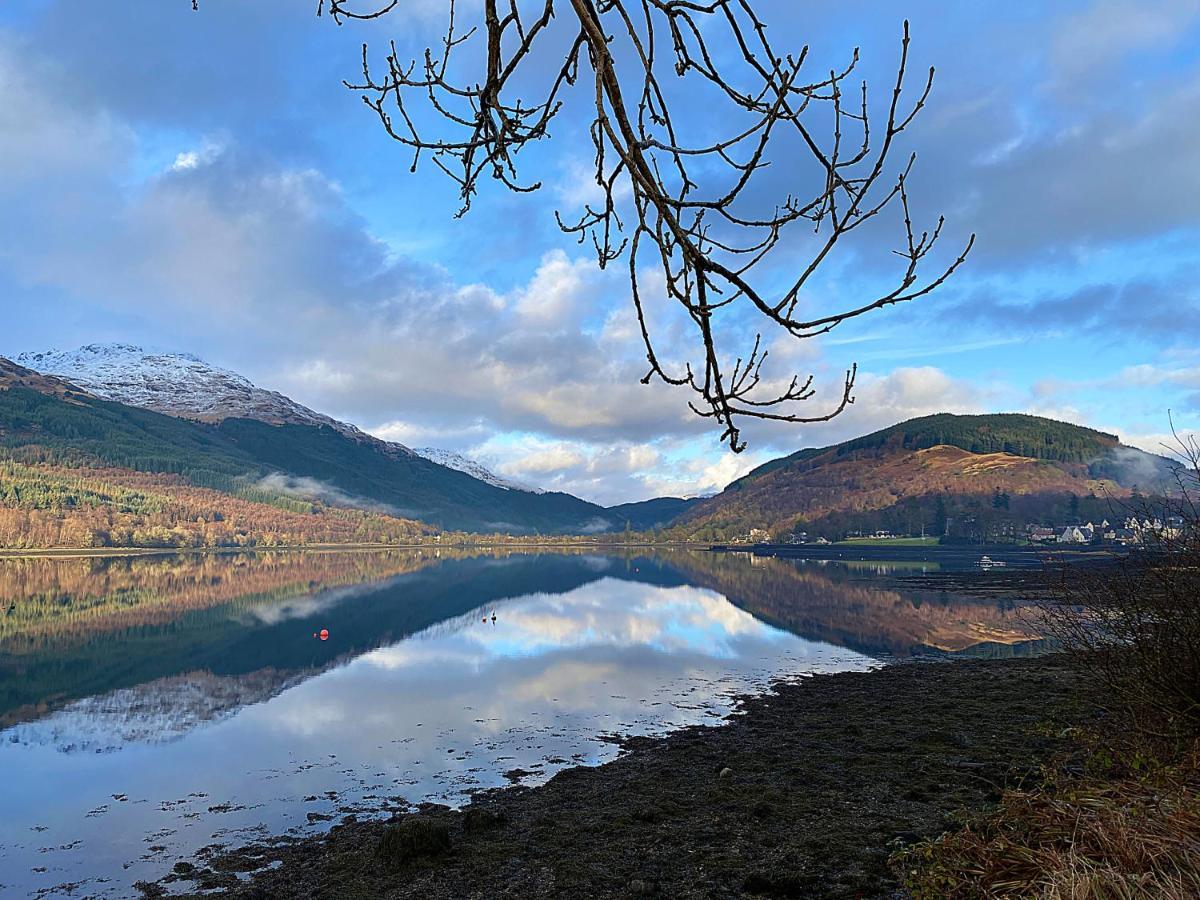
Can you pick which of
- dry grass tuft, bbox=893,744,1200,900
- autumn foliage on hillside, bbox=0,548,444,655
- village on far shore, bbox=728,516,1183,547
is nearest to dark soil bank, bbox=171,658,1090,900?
dry grass tuft, bbox=893,744,1200,900

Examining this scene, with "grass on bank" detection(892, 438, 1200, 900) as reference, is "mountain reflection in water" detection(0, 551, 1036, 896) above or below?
below

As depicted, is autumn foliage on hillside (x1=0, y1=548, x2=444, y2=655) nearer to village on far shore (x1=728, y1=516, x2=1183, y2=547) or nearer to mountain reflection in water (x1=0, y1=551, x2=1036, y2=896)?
mountain reflection in water (x1=0, y1=551, x2=1036, y2=896)

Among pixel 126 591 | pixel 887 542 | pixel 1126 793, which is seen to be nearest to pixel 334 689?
pixel 1126 793

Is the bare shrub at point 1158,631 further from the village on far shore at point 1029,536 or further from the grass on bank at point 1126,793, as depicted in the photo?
the village on far shore at point 1029,536

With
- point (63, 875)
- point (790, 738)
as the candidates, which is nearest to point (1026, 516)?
point (790, 738)

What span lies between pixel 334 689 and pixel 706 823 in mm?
24035

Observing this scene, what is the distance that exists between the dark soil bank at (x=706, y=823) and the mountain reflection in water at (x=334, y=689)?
2774 millimetres

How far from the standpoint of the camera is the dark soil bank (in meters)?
10.0

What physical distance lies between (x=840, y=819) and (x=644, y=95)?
38.0 ft

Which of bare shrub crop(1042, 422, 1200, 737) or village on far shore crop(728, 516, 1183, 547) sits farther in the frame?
village on far shore crop(728, 516, 1183, 547)

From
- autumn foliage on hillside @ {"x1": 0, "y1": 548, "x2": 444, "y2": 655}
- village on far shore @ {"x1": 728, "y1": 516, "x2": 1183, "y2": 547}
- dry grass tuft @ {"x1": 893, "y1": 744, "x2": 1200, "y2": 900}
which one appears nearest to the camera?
dry grass tuft @ {"x1": 893, "y1": 744, "x2": 1200, "y2": 900}

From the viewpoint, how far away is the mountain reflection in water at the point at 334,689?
55.5 ft

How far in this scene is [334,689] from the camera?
3188cm

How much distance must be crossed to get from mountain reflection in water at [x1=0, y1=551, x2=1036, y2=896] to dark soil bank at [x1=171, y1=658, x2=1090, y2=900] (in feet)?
9.10
